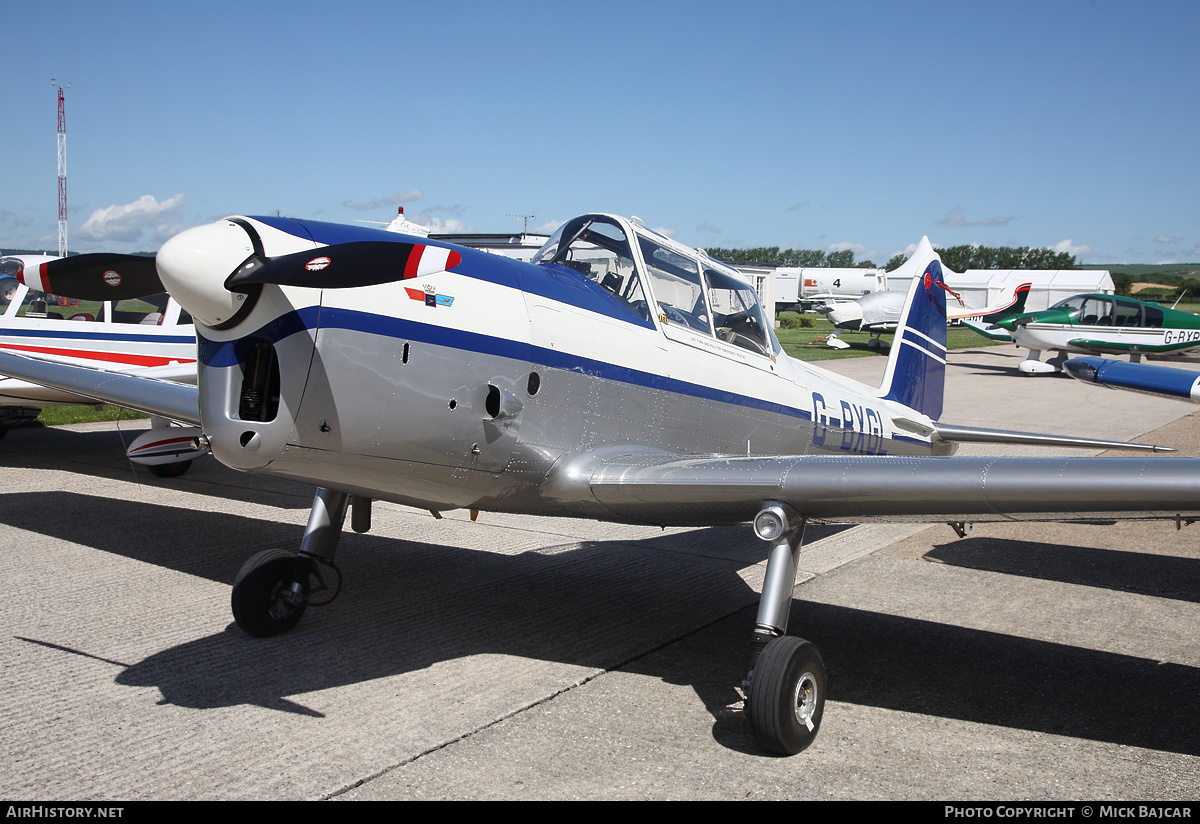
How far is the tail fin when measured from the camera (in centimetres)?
815

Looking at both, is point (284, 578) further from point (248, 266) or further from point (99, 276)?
point (248, 266)

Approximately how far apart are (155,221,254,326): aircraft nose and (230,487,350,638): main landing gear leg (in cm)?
140

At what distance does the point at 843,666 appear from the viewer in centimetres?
457

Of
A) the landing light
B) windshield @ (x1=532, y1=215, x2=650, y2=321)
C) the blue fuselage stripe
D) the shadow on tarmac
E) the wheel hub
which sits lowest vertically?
the shadow on tarmac

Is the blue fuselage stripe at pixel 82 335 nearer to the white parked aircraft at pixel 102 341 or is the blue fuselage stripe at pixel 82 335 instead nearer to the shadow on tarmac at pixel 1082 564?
the white parked aircraft at pixel 102 341

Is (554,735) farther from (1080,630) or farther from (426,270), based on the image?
(1080,630)

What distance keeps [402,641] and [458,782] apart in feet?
5.40

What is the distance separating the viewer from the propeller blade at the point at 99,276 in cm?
441

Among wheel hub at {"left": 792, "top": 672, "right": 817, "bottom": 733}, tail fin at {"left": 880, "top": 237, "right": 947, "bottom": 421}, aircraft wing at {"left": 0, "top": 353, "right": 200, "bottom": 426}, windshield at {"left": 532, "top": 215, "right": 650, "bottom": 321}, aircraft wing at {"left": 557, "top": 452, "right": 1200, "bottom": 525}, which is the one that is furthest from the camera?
tail fin at {"left": 880, "top": 237, "right": 947, "bottom": 421}

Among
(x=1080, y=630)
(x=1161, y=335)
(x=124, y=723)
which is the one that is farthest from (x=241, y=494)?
(x=1161, y=335)

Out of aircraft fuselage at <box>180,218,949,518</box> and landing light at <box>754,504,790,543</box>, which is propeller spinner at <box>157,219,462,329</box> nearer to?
aircraft fuselage at <box>180,218,949,518</box>

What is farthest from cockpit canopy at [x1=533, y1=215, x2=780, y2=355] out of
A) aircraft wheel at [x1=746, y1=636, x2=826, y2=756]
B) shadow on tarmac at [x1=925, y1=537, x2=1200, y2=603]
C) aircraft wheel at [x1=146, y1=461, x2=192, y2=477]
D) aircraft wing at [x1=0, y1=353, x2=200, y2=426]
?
aircraft wheel at [x1=146, y1=461, x2=192, y2=477]

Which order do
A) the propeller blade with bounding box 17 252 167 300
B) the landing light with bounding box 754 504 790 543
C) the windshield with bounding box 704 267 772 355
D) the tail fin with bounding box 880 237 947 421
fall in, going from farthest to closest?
1. the tail fin with bounding box 880 237 947 421
2. the windshield with bounding box 704 267 772 355
3. the propeller blade with bounding box 17 252 167 300
4. the landing light with bounding box 754 504 790 543

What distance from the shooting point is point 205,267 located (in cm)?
333
